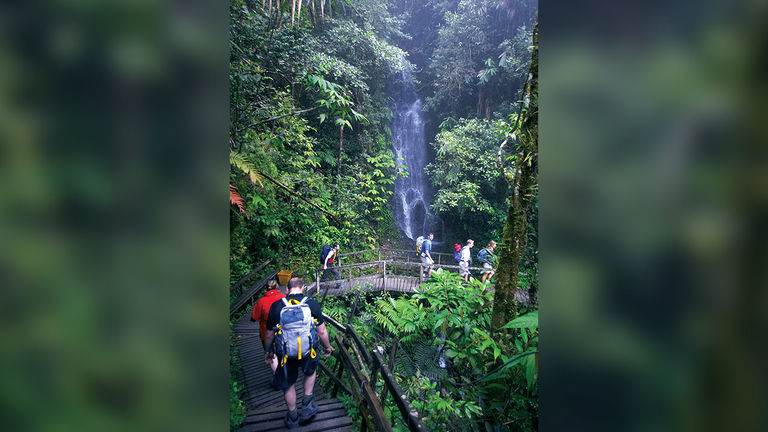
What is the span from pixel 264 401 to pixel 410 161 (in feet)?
53.6

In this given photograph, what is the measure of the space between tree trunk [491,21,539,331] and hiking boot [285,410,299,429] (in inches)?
84.0

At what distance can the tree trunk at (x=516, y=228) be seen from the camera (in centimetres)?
309

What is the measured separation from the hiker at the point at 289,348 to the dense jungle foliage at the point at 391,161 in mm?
798

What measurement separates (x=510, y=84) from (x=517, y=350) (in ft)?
54.6

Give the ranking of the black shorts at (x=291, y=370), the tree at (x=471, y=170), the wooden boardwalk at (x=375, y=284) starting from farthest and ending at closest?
the tree at (x=471, y=170), the wooden boardwalk at (x=375, y=284), the black shorts at (x=291, y=370)

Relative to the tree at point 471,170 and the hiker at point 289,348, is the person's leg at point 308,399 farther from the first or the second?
the tree at point 471,170

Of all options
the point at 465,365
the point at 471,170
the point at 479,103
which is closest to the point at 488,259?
the point at 465,365

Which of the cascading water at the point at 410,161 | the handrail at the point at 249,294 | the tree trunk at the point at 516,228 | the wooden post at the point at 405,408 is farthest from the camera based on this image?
the cascading water at the point at 410,161

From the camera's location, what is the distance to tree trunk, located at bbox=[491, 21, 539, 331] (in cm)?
309

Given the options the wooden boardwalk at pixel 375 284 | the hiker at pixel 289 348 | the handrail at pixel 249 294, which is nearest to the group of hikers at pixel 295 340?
the hiker at pixel 289 348
